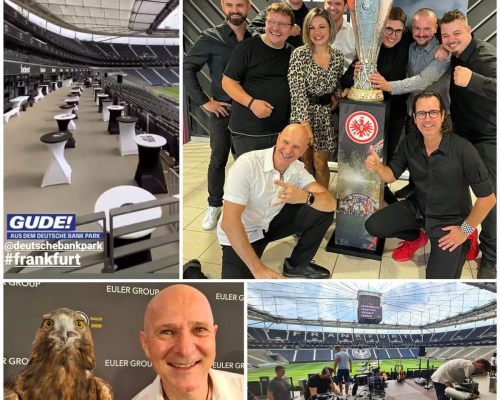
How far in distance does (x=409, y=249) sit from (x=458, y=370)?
54 centimetres

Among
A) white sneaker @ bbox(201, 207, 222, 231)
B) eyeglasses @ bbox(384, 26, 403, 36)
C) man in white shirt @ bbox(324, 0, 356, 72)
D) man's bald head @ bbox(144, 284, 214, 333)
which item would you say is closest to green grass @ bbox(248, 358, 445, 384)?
man's bald head @ bbox(144, 284, 214, 333)

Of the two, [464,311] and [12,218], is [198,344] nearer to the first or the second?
[12,218]

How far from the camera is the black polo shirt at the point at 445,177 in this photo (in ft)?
6.45

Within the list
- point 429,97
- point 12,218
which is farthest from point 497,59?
point 12,218

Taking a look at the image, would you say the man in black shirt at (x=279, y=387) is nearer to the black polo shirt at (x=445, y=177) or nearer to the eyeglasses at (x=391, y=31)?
the black polo shirt at (x=445, y=177)

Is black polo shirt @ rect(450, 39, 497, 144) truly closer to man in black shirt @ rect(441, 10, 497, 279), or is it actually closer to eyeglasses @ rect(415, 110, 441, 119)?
man in black shirt @ rect(441, 10, 497, 279)

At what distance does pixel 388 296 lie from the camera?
206 centimetres

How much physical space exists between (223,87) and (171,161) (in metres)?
0.37

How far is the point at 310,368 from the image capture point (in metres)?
2.07

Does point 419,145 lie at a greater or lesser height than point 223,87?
lesser

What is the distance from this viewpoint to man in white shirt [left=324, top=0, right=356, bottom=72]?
2.00 m

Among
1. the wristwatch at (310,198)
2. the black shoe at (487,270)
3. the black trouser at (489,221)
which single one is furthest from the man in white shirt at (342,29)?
the black shoe at (487,270)

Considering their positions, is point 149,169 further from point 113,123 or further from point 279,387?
point 279,387

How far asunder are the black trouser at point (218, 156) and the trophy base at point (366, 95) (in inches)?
21.3
